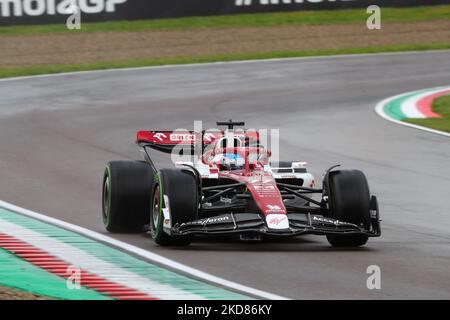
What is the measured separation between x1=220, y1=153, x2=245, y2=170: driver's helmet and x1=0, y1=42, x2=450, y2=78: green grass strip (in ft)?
53.3

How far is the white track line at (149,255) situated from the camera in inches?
340

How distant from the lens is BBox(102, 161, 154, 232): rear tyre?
1176 centimetres

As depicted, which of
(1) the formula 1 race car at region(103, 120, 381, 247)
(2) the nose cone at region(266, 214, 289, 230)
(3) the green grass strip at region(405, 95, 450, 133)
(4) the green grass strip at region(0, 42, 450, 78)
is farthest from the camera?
(4) the green grass strip at region(0, 42, 450, 78)

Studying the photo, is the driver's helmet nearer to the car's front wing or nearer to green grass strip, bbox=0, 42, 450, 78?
the car's front wing

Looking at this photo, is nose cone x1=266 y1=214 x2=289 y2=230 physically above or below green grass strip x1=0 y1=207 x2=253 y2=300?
above

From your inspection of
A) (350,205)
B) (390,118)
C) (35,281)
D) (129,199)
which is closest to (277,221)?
(350,205)

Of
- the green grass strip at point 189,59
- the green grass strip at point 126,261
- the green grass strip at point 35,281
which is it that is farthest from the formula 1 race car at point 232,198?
the green grass strip at point 189,59

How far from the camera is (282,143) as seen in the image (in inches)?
734

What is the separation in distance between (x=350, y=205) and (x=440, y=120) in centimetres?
1042

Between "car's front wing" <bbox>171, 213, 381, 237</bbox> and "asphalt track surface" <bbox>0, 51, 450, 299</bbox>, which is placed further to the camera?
"car's front wing" <bbox>171, 213, 381, 237</bbox>

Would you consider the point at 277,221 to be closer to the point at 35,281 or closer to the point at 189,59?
the point at 35,281

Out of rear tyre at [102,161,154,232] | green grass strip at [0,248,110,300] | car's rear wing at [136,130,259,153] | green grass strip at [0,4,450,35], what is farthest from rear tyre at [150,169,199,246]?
green grass strip at [0,4,450,35]

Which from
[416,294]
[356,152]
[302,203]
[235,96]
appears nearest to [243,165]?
[302,203]
